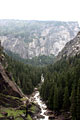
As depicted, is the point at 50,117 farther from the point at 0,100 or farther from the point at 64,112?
the point at 0,100

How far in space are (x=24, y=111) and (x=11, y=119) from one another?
8.06 metres

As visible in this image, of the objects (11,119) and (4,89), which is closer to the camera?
(11,119)

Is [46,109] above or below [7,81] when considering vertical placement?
below

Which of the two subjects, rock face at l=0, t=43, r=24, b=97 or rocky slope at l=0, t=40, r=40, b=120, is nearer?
rocky slope at l=0, t=40, r=40, b=120

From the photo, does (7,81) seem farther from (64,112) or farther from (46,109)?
(64,112)

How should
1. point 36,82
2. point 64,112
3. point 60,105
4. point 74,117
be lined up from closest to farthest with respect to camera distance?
point 74,117 < point 64,112 < point 60,105 < point 36,82

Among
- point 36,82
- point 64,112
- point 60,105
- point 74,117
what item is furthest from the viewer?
point 36,82

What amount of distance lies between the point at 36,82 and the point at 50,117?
2933 inches

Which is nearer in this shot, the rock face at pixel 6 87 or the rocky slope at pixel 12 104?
the rocky slope at pixel 12 104

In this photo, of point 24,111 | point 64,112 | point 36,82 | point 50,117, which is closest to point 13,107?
point 24,111

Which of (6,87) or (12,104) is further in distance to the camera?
(6,87)

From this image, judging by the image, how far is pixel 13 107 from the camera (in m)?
64.0

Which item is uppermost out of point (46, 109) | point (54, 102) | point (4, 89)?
point (4, 89)

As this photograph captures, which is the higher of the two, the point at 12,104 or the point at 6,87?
the point at 6,87
